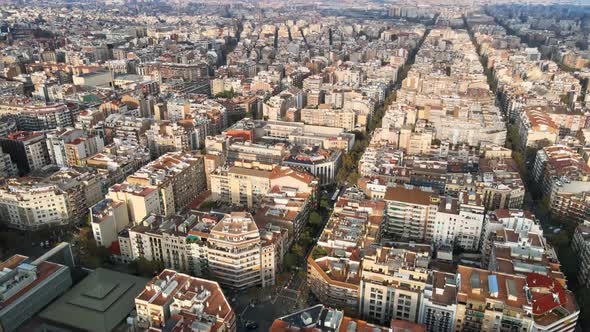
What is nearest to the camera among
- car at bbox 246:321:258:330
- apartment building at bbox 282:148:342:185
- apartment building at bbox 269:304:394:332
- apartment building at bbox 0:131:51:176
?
apartment building at bbox 269:304:394:332

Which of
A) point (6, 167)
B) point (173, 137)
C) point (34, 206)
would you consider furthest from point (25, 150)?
point (173, 137)

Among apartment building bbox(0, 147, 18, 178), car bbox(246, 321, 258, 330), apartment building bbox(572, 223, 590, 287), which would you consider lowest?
car bbox(246, 321, 258, 330)

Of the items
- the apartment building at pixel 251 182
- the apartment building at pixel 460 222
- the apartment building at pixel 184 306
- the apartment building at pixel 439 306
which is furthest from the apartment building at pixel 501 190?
the apartment building at pixel 184 306

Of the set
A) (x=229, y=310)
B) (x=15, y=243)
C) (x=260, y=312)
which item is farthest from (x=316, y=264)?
(x=15, y=243)

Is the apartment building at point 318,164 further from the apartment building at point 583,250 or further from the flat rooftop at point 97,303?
the apartment building at point 583,250

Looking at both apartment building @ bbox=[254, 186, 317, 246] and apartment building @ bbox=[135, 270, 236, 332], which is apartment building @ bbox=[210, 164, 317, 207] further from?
apartment building @ bbox=[135, 270, 236, 332]

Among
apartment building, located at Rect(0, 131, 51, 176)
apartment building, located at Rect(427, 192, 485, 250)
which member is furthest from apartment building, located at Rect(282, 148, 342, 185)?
apartment building, located at Rect(0, 131, 51, 176)

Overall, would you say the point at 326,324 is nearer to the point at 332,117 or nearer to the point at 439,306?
the point at 439,306
